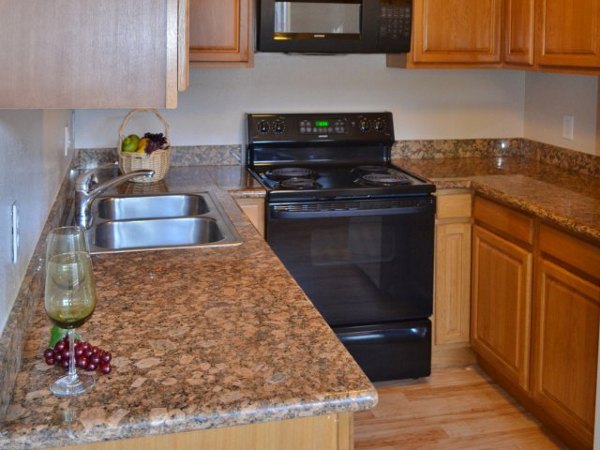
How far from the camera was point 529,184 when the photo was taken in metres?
3.24

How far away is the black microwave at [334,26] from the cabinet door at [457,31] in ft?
0.28

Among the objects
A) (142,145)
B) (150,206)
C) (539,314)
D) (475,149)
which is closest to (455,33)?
(475,149)

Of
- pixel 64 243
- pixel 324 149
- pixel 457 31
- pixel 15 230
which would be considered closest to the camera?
pixel 64 243

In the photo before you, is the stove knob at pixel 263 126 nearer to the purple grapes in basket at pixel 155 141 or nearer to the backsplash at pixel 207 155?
the backsplash at pixel 207 155

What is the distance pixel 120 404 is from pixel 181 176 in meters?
2.32

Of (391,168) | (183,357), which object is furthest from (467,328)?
(183,357)

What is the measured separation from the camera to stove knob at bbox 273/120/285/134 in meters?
3.67

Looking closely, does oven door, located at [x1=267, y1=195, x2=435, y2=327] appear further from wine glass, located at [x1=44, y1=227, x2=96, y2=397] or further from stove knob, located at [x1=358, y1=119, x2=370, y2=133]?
wine glass, located at [x1=44, y1=227, x2=96, y2=397]

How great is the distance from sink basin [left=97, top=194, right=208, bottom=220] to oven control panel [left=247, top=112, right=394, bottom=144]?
0.71 m

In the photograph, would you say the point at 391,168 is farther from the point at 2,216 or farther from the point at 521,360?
the point at 2,216

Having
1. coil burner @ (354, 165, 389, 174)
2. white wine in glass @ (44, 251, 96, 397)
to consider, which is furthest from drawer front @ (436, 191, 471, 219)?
white wine in glass @ (44, 251, 96, 397)

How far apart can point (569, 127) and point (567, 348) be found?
1.29 m

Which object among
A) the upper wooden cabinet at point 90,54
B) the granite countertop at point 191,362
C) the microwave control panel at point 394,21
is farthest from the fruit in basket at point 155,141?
the upper wooden cabinet at point 90,54

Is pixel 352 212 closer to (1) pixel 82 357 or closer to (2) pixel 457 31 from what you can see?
(2) pixel 457 31
